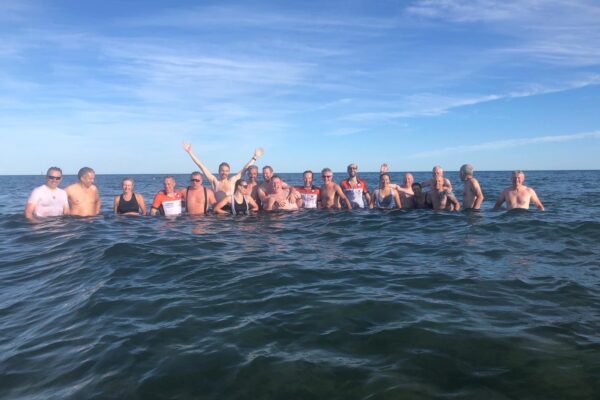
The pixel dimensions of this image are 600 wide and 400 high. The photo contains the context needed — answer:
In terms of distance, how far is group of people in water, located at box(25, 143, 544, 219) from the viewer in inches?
440

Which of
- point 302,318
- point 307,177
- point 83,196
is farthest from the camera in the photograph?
point 307,177

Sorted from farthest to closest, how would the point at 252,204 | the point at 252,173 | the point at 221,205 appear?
1. the point at 252,173
2. the point at 252,204
3. the point at 221,205

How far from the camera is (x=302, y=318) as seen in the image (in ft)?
14.7

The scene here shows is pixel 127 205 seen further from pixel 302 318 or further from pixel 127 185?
pixel 302 318

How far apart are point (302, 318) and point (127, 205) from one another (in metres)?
9.65

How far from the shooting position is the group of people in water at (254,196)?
1116cm

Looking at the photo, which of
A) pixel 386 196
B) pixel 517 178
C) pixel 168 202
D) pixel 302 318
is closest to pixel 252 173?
pixel 168 202

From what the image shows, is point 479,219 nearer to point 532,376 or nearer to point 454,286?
point 454,286

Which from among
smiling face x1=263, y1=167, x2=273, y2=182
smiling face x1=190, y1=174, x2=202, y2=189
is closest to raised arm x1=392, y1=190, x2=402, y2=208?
smiling face x1=263, y1=167, x2=273, y2=182

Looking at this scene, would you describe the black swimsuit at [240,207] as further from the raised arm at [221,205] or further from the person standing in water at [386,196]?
the person standing in water at [386,196]

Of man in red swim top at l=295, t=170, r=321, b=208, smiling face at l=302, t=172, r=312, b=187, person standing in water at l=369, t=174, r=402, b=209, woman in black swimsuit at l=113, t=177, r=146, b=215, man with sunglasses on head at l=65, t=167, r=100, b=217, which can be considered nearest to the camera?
man with sunglasses on head at l=65, t=167, r=100, b=217

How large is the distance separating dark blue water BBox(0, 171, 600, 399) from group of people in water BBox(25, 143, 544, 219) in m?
2.72

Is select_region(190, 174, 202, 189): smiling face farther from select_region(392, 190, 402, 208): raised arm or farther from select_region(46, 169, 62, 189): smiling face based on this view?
select_region(392, 190, 402, 208): raised arm

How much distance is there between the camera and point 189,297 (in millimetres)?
5242
